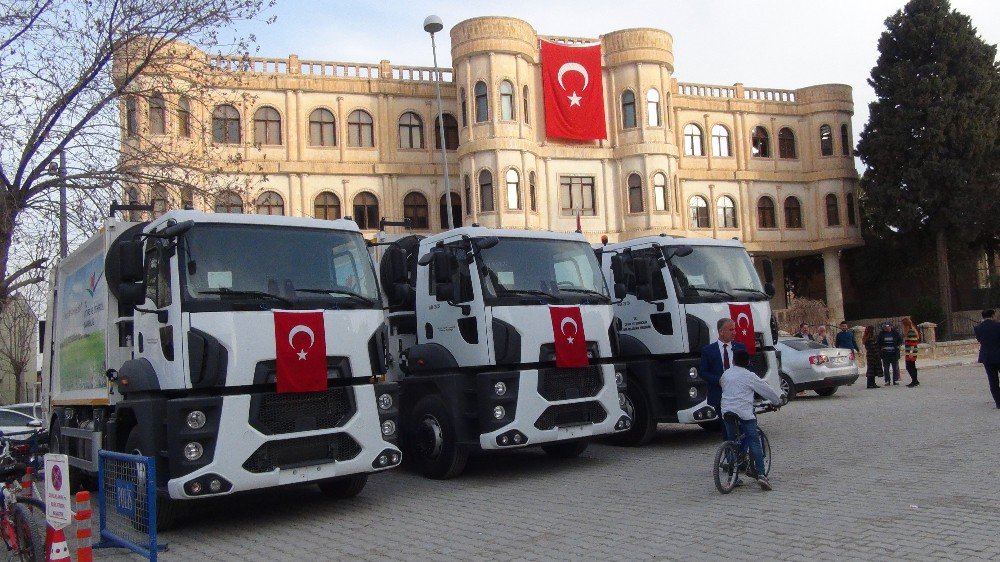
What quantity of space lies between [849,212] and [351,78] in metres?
27.1

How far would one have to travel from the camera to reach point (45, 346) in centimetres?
1317

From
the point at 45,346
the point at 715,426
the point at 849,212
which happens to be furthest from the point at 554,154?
the point at 45,346

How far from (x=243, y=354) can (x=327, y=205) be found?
106ft

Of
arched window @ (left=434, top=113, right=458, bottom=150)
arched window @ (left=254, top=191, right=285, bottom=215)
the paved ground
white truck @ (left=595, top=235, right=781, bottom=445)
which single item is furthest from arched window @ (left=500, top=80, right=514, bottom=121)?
the paved ground

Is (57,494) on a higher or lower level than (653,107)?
lower

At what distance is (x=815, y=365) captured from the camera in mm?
20125

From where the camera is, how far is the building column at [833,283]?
4669 centimetres

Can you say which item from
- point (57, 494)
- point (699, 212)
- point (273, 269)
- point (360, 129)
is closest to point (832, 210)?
point (699, 212)

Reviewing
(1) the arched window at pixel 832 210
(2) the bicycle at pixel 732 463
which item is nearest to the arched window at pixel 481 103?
(1) the arched window at pixel 832 210

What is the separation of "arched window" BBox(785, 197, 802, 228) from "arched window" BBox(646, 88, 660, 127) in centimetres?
1036

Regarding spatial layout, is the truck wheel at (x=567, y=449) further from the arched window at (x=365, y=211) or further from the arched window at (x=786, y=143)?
the arched window at (x=786, y=143)

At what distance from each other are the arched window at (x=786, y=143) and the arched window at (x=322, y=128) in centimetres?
2394

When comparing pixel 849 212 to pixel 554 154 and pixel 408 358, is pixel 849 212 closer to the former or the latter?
pixel 554 154

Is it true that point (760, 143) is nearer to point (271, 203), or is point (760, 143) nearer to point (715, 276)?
point (271, 203)
